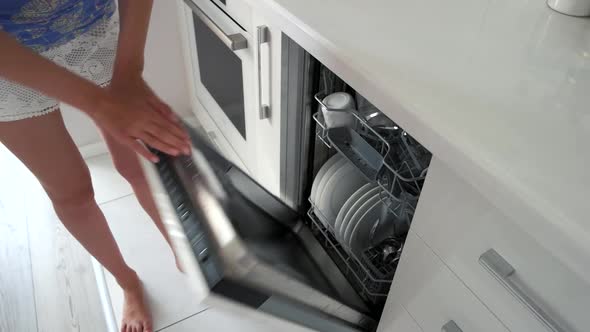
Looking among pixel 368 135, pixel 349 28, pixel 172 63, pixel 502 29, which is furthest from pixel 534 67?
pixel 172 63

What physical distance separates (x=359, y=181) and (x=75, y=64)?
2.20 feet

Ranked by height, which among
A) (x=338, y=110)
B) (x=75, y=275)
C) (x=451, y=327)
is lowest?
(x=75, y=275)

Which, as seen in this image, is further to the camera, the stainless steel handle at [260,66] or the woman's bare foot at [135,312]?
the woman's bare foot at [135,312]

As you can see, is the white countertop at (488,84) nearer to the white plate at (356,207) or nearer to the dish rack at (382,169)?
the dish rack at (382,169)

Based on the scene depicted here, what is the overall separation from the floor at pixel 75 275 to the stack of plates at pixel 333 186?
0.39 metres

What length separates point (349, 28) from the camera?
0.62 metres

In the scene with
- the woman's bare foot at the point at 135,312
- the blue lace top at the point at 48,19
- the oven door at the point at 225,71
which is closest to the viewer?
the blue lace top at the point at 48,19

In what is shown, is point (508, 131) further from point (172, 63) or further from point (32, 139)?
point (172, 63)

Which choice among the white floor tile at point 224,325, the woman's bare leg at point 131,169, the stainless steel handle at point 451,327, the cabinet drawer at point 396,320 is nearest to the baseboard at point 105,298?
the white floor tile at point 224,325

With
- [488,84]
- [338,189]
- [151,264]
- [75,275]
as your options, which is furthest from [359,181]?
[75,275]

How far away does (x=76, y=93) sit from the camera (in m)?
0.62

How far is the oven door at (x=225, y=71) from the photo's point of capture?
1015 millimetres

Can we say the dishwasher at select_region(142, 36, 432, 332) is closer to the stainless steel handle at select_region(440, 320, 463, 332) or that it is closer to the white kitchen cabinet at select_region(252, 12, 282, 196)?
the white kitchen cabinet at select_region(252, 12, 282, 196)

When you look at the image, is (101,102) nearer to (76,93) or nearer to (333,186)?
(76,93)
